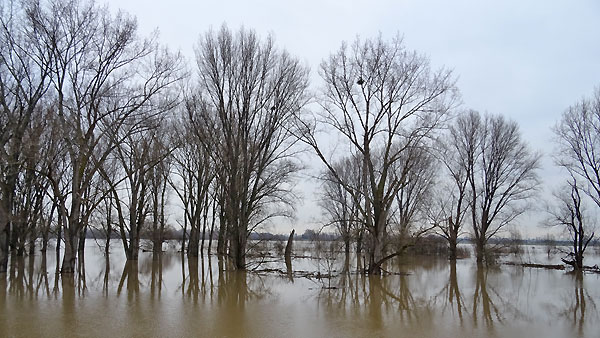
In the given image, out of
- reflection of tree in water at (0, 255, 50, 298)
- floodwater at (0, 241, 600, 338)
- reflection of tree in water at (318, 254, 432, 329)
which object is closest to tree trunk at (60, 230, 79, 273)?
reflection of tree in water at (0, 255, 50, 298)

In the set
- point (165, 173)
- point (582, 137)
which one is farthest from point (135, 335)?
point (582, 137)

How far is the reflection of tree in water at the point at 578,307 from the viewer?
10.2m

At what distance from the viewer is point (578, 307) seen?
1270 cm

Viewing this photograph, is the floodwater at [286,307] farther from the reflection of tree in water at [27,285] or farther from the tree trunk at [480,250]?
the tree trunk at [480,250]

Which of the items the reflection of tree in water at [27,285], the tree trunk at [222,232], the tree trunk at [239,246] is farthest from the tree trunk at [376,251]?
the tree trunk at [222,232]

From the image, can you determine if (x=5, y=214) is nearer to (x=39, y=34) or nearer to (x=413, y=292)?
(x=39, y=34)

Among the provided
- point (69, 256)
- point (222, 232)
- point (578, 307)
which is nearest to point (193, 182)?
Result: point (222, 232)

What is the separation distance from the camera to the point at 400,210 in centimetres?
4112

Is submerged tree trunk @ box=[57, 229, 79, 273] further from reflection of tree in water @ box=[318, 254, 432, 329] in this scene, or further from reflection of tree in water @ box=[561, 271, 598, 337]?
reflection of tree in water @ box=[561, 271, 598, 337]

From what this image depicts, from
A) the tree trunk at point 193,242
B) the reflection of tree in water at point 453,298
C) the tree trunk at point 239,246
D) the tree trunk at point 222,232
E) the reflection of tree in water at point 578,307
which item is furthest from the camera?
the tree trunk at point 193,242

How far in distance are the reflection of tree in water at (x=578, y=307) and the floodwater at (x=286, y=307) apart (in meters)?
0.03

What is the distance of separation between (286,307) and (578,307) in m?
8.52

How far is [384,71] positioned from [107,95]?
12.3 metres

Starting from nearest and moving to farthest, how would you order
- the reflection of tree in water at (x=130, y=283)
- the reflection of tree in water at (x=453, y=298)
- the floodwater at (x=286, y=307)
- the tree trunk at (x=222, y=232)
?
1. the floodwater at (x=286, y=307)
2. the reflection of tree in water at (x=453, y=298)
3. the reflection of tree in water at (x=130, y=283)
4. the tree trunk at (x=222, y=232)
